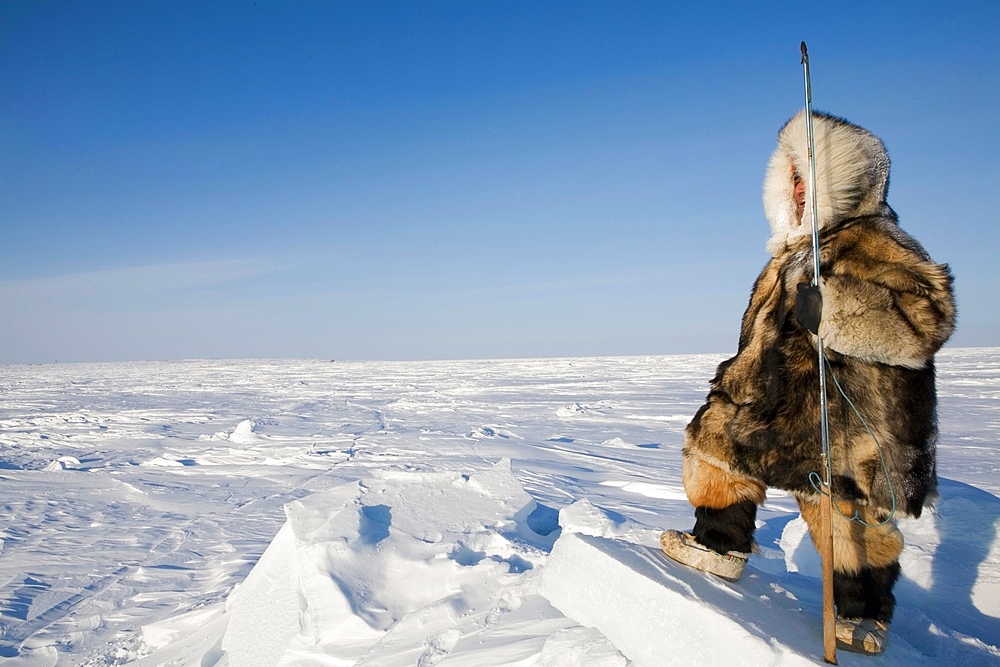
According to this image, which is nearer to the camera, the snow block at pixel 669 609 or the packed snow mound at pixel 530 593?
the snow block at pixel 669 609

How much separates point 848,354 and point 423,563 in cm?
232

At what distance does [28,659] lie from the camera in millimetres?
3367

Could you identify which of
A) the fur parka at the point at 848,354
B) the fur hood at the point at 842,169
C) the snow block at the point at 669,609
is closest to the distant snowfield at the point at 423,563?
the snow block at the point at 669,609

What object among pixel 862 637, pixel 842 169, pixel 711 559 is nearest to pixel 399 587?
pixel 711 559

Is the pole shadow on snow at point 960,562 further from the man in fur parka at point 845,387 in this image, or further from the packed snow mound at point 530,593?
the man in fur parka at point 845,387

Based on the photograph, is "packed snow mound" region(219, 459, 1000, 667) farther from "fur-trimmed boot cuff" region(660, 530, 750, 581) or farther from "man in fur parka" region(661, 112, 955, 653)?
"man in fur parka" region(661, 112, 955, 653)

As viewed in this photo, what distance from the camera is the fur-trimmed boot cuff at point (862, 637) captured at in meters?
1.64

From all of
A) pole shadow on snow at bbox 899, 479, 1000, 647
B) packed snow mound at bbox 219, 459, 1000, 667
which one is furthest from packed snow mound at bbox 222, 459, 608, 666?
pole shadow on snow at bbox 899, 479, 1000, 647

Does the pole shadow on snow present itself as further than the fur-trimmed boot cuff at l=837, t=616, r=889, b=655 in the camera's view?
Yes

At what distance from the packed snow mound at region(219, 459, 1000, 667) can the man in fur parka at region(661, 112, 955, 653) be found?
0.20m

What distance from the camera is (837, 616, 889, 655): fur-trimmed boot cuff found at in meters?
1.64

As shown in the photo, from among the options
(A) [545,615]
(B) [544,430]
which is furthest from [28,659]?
(B) [544,430]

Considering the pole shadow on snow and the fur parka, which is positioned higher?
the fur parka

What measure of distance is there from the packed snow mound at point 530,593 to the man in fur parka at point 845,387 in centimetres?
20
